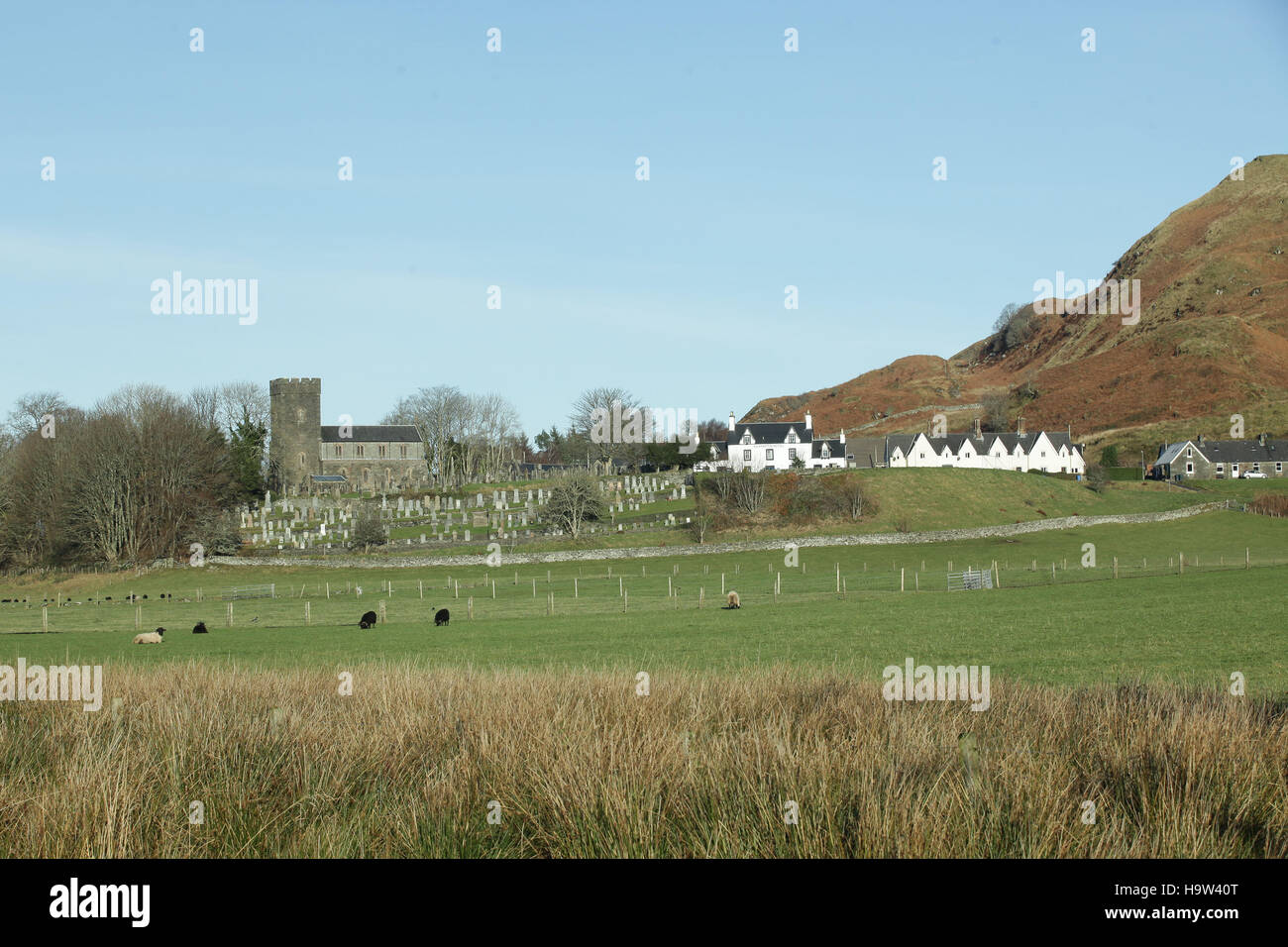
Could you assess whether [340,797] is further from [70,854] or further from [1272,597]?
[1272,597]

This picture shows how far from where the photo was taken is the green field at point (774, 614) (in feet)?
90.3

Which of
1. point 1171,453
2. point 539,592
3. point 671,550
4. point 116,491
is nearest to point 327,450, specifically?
point 116,491

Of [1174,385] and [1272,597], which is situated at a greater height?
[1174,385]

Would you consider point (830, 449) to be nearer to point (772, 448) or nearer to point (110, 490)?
point (772, 448)

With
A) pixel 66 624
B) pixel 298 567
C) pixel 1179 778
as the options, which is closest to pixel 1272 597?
pixel 1179 778

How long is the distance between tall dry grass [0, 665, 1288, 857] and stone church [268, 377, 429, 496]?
443ft

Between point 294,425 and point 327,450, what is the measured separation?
6.45 meters

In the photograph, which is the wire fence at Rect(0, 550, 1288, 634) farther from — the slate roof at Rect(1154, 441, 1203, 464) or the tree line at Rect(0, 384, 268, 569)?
the slate roof at Rect(1154, 441, 1203, 464)

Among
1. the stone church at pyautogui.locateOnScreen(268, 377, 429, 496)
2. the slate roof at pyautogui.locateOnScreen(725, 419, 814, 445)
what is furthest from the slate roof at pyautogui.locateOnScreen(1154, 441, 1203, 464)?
the stone church at pyautogui.locateOnScreen(268, 377, 429, 496)

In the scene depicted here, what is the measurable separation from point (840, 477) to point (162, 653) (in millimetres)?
72057

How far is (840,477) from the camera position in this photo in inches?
3816

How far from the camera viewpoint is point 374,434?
158625 mm

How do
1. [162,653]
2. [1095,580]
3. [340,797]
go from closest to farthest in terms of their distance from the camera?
[340,797]
[162,653]
[1095,580]

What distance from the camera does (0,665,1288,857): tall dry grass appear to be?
9.59m
